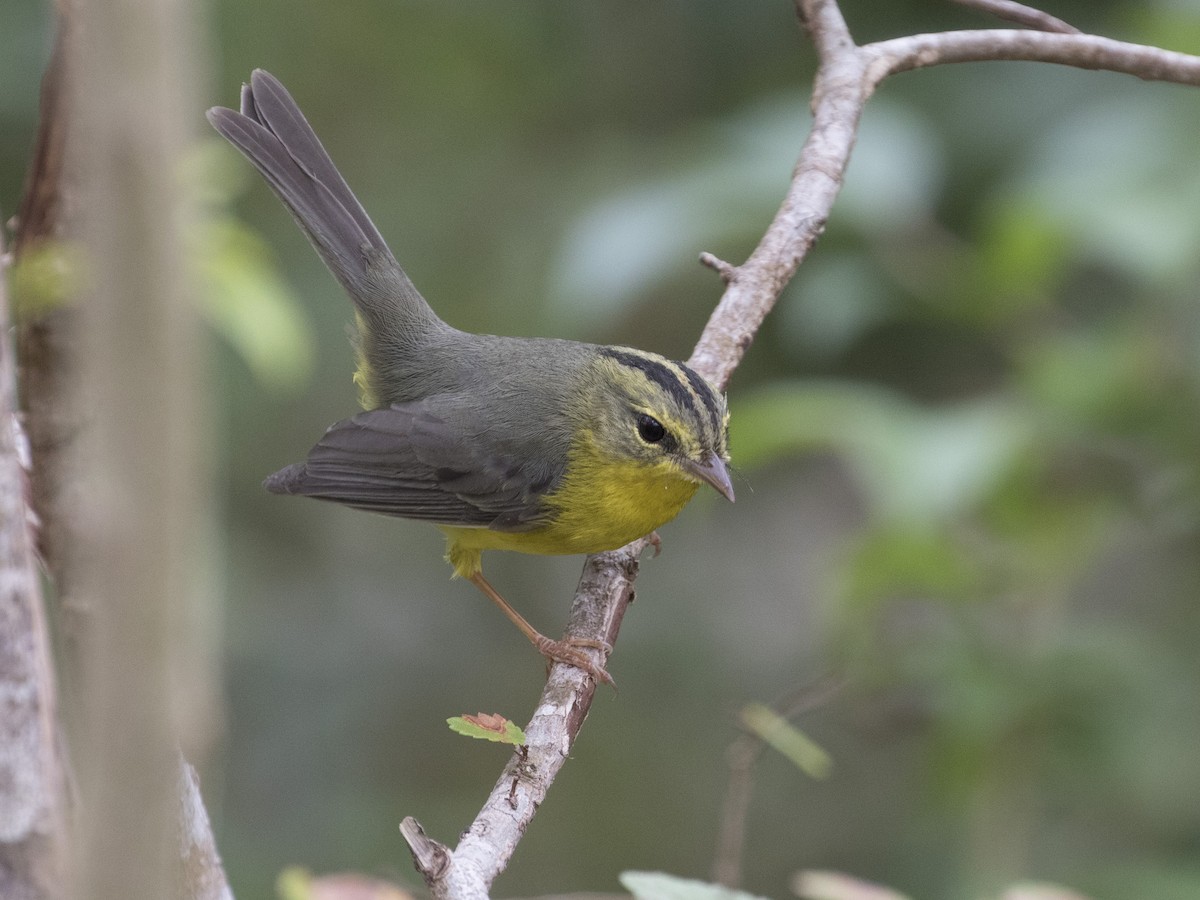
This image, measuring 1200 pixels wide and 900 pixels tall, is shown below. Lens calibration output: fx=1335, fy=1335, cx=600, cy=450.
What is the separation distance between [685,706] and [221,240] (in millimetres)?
4112

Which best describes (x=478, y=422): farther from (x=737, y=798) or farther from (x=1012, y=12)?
(x=1012, y=12)

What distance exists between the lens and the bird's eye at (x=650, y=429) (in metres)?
4.00

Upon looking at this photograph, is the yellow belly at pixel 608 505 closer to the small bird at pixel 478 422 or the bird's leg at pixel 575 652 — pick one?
the small bird at pixel 478 422

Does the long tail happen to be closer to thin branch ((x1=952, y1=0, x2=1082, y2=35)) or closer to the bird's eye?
the bird's eye

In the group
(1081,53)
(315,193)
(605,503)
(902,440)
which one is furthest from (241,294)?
(1081,53)

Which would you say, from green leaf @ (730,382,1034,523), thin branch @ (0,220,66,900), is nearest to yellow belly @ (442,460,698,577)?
green leaf @ (730,382,1034,523)

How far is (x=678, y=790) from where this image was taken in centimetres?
722

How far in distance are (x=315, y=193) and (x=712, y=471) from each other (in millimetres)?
1699

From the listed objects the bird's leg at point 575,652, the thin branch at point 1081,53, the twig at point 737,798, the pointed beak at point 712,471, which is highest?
the thin branch at point 1081,53

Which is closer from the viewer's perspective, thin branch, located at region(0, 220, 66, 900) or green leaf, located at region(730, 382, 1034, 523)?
thin branch, located at region(0, 220, 66, 900)

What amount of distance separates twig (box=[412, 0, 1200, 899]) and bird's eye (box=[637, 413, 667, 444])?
0.71ft

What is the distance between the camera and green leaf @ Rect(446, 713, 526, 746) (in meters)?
2.22

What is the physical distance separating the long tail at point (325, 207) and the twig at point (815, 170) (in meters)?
1.16

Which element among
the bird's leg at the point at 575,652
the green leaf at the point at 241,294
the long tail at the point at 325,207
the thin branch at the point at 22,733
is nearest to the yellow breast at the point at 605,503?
the bird's leg at the point at 575,652
